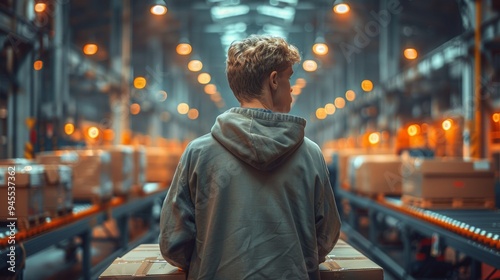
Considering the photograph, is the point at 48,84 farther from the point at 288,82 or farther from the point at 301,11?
the point at 301,11

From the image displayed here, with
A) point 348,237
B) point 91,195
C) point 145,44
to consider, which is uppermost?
point 145,44

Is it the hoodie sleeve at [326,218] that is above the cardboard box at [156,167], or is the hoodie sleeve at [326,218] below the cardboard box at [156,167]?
above

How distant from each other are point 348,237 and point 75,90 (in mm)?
12460

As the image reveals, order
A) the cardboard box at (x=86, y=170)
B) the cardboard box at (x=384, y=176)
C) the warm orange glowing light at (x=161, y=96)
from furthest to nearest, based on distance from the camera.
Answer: the warm orange glowing light at (x=161, y=96), the cardboard box at (x=384, y=176), the cardboard box at (x=86, y=170)

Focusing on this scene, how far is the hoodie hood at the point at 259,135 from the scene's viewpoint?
185 centimetres

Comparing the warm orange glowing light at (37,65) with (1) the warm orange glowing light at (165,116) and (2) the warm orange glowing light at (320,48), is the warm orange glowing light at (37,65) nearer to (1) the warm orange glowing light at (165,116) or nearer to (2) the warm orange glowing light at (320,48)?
(2) the warm orange glowing light at (320,48)

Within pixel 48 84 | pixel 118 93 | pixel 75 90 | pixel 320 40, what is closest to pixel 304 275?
pixel 48 84

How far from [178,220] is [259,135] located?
454mm

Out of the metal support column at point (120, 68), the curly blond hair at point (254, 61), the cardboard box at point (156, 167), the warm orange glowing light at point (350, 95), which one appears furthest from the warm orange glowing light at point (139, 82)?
the curly blond hair at point (254, 61)

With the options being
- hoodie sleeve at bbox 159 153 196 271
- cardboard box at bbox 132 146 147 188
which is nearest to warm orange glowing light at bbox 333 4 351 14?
cardboard box at bbox 132 146 147 188

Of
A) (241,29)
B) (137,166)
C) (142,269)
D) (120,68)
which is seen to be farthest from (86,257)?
(241,29)

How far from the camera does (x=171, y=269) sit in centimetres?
223

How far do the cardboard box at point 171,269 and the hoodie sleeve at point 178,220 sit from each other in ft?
0.76

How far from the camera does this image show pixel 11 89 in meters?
9.12
